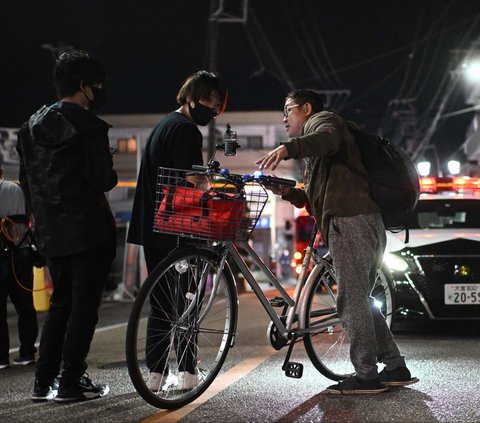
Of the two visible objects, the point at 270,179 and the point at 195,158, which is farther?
the point at 195,158

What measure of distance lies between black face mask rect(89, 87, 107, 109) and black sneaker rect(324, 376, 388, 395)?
2.03 meters

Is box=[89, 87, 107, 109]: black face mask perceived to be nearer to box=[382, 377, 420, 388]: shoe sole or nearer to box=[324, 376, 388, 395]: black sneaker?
box=[324, 376, 388, 395]: black sneaker

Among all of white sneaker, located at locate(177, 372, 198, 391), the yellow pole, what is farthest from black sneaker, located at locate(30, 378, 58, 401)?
the yellow pole

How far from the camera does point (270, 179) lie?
3.57m

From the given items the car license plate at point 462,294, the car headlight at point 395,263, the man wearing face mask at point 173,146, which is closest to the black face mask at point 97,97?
the man wearing face mask at point 173,146

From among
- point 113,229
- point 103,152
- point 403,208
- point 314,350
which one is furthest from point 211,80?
point 314,350

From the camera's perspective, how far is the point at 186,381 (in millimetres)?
3672

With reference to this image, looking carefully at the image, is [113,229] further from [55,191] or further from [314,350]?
[314,350]

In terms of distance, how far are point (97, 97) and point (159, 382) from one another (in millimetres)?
1597

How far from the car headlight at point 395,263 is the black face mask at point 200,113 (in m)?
2.37

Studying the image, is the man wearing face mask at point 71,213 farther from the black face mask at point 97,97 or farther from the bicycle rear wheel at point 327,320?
the bicycle rear wheel at point 327,320

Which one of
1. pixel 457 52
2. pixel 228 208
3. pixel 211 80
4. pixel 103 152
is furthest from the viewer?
pixel 457 52

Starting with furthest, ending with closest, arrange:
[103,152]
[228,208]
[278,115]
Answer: [278,115]
[103,152]
[228,208]

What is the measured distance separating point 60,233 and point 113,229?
292mm
